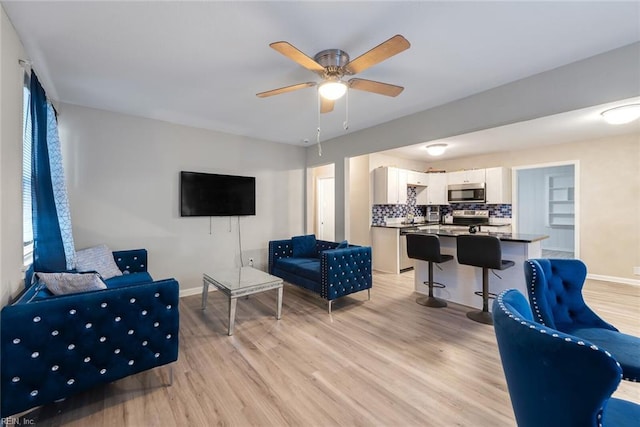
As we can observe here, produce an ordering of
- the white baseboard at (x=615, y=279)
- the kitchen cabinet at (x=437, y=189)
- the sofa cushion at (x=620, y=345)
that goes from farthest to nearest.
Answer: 1. the kitchen cabinet at (x=437, y=189)
2. the white baseboard at (x=615, y=279)
3. the sofa cushion at (x=620, y=345)

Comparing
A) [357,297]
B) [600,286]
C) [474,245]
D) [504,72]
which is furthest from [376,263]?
[504,72]

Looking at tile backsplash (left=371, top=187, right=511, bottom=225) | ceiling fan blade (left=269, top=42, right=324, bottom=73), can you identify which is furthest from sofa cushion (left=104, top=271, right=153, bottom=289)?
tile backsplash (left=371, top=187, right=511, bottom=225)

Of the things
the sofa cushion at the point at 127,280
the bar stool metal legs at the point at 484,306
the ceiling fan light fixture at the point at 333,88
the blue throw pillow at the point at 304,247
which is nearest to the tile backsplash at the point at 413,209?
the blue throw pillow at the point at 304,247

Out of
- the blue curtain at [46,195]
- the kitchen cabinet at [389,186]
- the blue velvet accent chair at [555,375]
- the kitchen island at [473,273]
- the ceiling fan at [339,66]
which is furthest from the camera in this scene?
the kitchen cabinet at [389,186]

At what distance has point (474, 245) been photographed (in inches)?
117

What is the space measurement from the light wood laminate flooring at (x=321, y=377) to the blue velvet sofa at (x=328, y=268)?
34cm

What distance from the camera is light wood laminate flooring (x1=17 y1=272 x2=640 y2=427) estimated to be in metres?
1.67

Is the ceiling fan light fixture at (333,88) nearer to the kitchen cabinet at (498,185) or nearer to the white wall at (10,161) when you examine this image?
the white wall at (10,161)

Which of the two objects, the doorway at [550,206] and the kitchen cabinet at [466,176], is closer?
the kitchen cabinet at [466,176]

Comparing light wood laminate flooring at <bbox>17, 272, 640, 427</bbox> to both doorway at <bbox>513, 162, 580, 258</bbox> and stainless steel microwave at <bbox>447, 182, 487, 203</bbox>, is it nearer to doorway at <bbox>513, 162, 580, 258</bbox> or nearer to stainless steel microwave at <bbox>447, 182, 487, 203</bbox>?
stainless steel microwave at <bbox>447, 182, 487, 203</bbox>

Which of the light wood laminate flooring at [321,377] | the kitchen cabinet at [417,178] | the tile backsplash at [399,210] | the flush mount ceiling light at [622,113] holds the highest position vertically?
the flush mount ceiling light at [622,113]

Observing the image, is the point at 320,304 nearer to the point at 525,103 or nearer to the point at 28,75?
the point at 525,103

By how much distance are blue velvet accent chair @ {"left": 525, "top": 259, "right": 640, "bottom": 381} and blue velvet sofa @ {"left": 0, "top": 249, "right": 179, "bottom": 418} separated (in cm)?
243

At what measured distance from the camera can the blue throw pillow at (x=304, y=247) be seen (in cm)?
434
